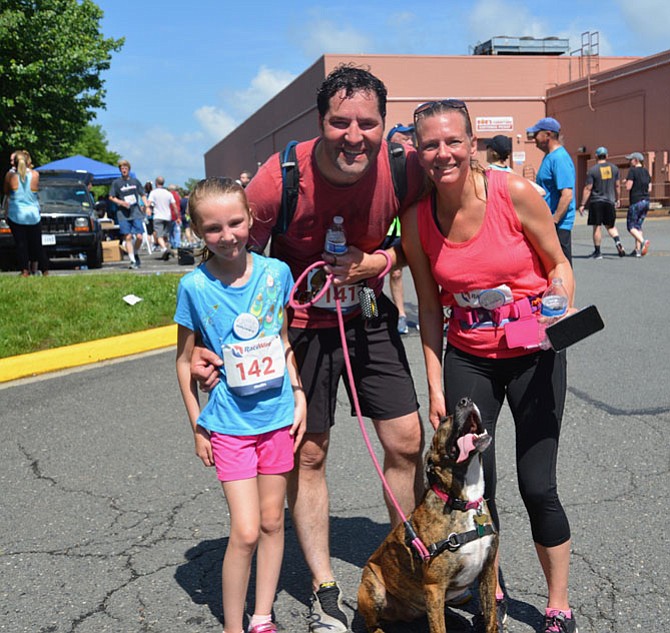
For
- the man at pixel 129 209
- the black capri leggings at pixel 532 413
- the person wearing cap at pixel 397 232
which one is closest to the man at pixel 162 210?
the man at pixel 129 209

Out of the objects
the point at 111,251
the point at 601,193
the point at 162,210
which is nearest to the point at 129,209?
the point at 162,210

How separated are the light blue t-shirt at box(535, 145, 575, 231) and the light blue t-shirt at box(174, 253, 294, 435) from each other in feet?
20.5

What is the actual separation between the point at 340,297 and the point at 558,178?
6.10m

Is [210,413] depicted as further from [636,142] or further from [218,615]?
[636,142]

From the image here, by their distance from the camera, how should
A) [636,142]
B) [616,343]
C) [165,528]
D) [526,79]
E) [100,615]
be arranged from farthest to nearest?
[526,79], [636,142], [616,343], [165,528], [100,615]

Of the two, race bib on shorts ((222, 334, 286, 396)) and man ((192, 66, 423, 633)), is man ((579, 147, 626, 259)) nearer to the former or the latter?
man ((192, 66, 423, 633))

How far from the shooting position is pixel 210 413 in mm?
2957

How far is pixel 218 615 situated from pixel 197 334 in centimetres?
121

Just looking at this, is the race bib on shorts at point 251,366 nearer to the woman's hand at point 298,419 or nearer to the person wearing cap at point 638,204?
the woman's hand at point 298,419

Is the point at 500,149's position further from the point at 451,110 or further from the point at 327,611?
the point at 327,611

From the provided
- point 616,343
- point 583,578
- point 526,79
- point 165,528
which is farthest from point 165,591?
point 526,79

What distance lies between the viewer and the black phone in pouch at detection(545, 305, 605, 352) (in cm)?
270

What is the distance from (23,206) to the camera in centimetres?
1177

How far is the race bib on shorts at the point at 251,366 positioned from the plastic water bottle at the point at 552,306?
0.98 meters
